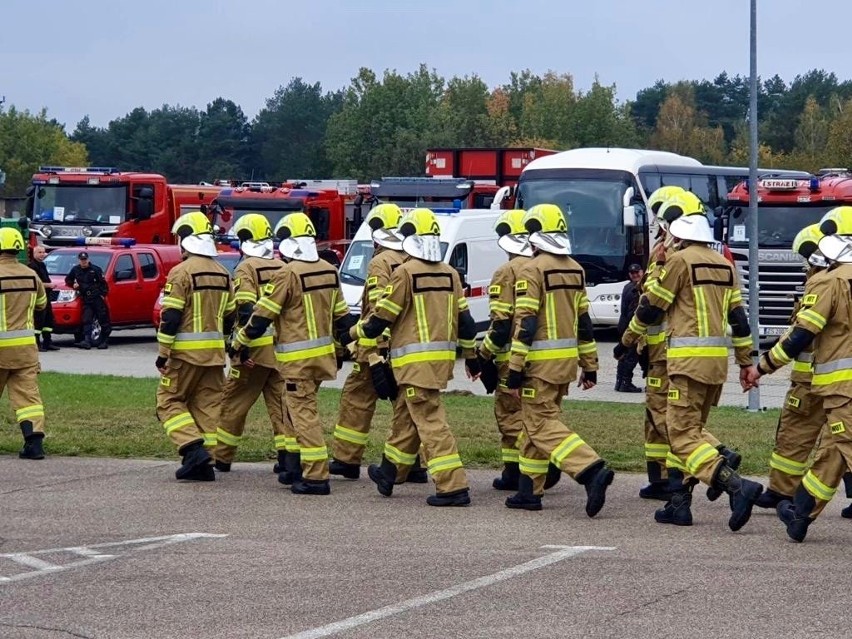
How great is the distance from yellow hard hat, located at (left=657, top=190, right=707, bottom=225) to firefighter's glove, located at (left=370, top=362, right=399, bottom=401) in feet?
7.24

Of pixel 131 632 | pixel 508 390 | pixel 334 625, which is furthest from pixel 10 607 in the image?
pixel 508 390

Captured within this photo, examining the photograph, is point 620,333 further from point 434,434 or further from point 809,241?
point 809,241

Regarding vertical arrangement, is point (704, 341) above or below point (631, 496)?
above

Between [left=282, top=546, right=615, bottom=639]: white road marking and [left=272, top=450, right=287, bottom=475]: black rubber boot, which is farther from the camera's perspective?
[left=272, top=450, right=287, bottom=475]: black rubber boot

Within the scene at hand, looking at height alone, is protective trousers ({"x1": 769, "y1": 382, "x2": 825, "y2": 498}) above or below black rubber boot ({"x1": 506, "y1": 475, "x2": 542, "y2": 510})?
above

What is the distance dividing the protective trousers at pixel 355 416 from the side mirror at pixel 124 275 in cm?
1639

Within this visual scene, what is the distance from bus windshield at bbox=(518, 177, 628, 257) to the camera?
89.8 feet

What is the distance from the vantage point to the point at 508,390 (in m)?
11.3

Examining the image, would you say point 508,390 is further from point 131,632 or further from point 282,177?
point 282,177

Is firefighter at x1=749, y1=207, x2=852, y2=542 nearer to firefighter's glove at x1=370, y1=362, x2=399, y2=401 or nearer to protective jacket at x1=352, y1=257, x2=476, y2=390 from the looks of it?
protective jacket at x1=352, y1=257, x2=476, y2=390

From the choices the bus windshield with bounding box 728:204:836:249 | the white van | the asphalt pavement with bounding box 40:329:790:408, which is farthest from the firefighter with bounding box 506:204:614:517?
the bus windshield with bounding box 728:204:836:249

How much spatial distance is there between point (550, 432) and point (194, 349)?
10.2ft

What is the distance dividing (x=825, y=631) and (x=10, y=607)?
13.1ft

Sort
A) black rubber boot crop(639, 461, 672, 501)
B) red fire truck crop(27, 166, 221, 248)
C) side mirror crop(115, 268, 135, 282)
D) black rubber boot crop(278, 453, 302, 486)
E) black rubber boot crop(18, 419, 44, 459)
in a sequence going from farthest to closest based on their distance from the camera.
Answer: red fire truck crop(27, 166, 221, 248) < side mirror crop(115, 268, 135, 282) < black rubber boot crop(18, 419, 44, 459) < black rubber boot crop(278, 453, 302, 486) < black rubber boot crop(639, 461, 672, 501)
